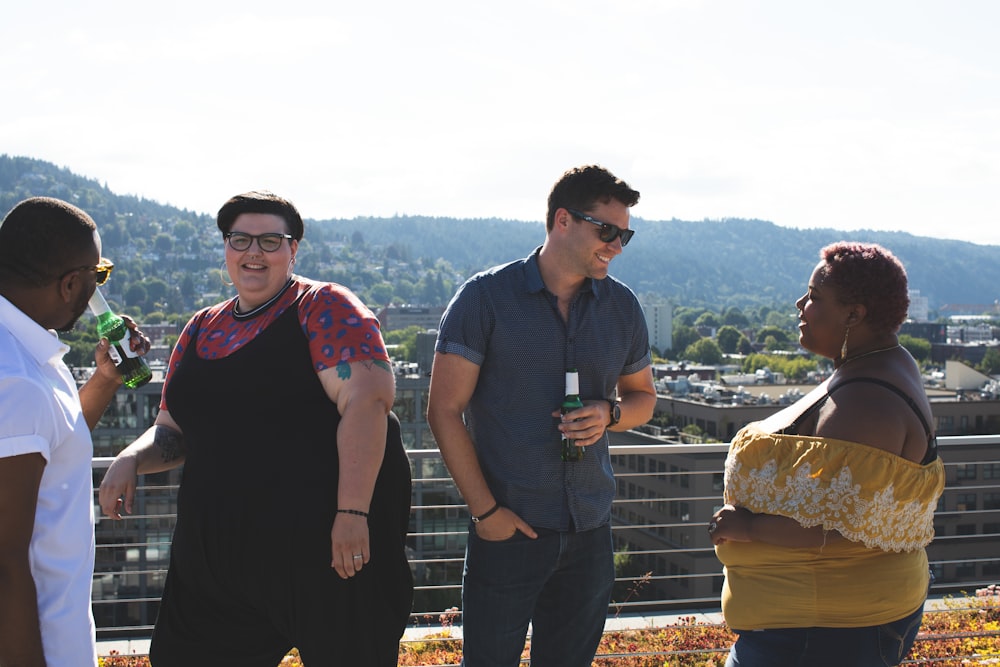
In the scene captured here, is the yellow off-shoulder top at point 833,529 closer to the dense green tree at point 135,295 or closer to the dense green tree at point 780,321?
the dense green tree at point 135,295

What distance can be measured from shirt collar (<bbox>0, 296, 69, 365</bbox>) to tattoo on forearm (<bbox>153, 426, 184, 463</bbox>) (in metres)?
0.81

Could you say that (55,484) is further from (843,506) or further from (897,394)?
(897,394)

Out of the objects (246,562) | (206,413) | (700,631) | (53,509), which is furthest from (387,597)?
(700,631)

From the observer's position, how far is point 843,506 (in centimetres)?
210

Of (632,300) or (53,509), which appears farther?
(632,300)

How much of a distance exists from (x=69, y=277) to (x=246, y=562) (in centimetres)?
82

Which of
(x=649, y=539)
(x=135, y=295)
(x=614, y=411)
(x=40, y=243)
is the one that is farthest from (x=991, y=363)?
(x=135, y=295)

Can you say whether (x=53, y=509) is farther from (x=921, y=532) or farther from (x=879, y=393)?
(x=921, y=532)

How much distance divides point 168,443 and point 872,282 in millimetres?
1893

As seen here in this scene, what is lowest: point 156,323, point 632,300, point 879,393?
point 156,323

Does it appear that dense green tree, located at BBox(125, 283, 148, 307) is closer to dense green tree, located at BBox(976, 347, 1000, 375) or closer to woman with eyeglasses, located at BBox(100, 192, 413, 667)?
dense green tree, located at BBox(976, 347, 1000, 375)

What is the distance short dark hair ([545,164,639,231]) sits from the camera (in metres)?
2.43

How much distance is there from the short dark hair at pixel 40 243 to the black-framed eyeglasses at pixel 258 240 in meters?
0.53

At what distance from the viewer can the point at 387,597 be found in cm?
218
